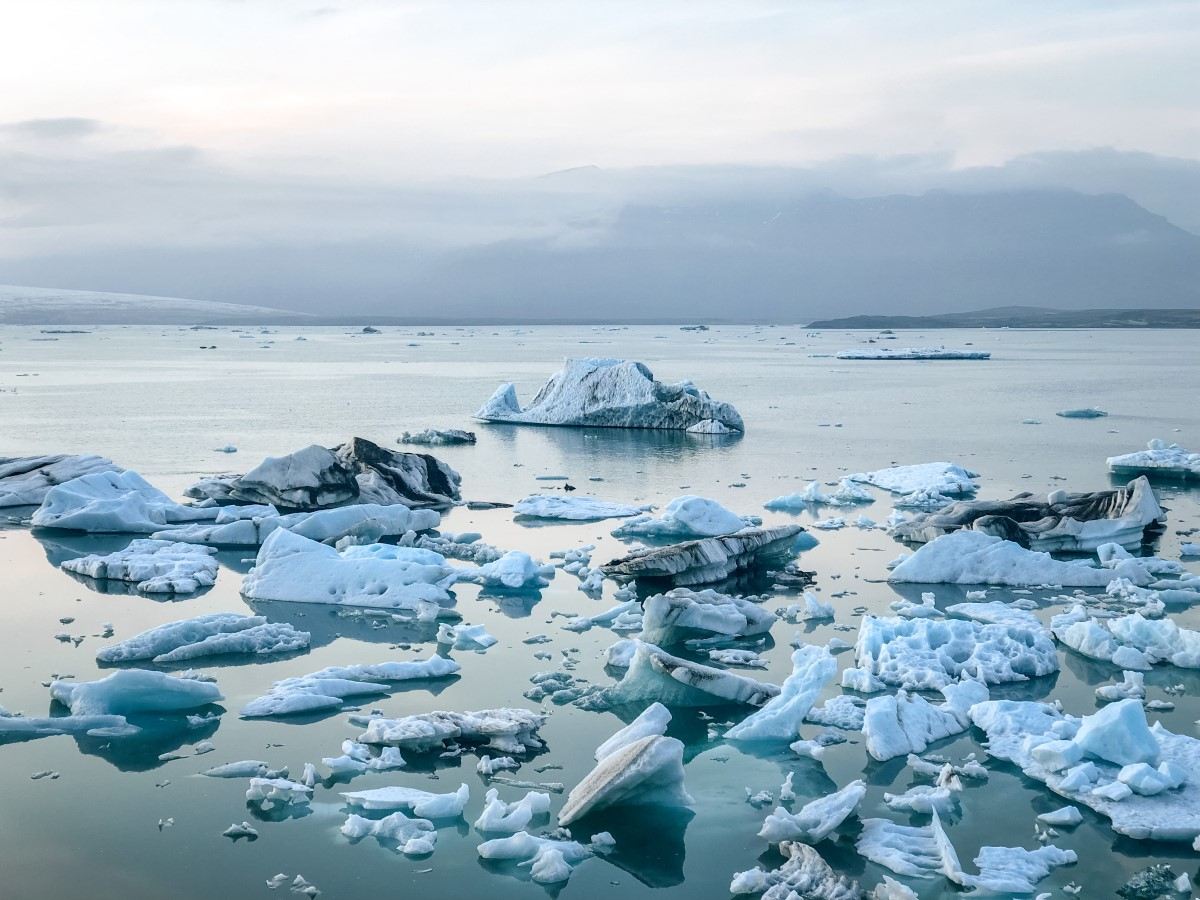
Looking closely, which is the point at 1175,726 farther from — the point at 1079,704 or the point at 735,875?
the point at 735,875

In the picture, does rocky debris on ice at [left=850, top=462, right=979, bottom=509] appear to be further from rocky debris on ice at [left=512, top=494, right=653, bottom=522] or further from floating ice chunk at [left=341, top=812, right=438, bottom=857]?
floating ice chunk at [left=341, top=812, right=438, bottom=857]

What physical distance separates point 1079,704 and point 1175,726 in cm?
61

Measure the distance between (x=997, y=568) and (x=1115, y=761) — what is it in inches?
185

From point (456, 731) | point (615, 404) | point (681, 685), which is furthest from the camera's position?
point (615, 404)

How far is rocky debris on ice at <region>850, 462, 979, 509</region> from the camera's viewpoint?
15062 millimetres

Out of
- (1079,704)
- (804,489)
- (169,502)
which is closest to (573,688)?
(1079,704)

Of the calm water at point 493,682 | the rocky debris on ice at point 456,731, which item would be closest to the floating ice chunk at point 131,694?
the calm water at point 493,682

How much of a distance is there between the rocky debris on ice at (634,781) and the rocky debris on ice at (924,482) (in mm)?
9548

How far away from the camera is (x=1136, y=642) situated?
8688mm

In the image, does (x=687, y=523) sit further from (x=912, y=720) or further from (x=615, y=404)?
(x=615, y=404)

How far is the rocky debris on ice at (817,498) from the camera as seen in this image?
1468 cm

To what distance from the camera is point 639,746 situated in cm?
601

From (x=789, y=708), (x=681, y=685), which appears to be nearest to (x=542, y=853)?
(x=789, y=708)

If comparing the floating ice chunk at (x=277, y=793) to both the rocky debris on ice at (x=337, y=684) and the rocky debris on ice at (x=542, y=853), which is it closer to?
the rocky debris on ice at (x=542, y=853)
